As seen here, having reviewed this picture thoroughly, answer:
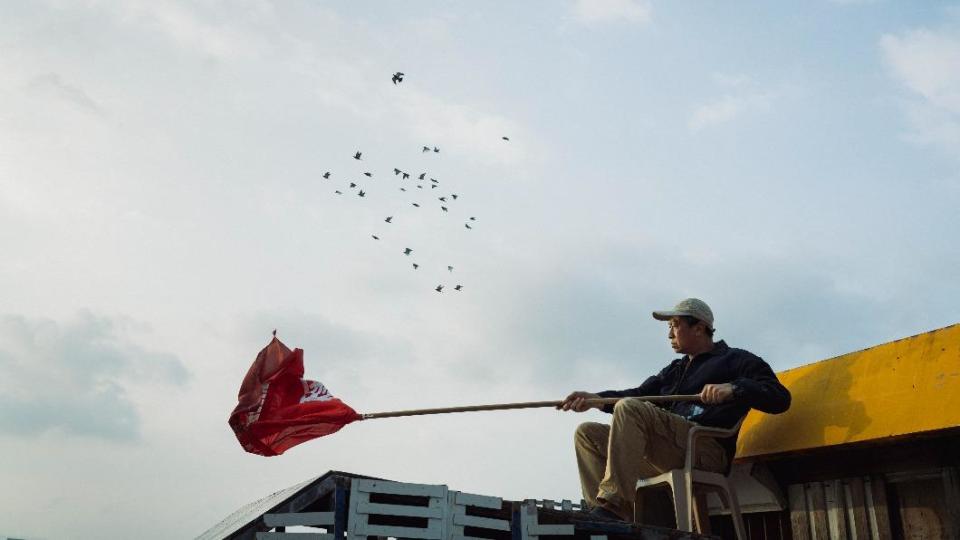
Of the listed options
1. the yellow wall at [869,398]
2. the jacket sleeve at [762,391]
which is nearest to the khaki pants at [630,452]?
the jacket sleeve at [762,391]

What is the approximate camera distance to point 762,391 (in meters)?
6.72

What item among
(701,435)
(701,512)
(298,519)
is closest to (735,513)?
(701,512)

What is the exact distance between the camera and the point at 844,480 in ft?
24.2

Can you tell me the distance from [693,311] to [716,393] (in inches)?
39.9

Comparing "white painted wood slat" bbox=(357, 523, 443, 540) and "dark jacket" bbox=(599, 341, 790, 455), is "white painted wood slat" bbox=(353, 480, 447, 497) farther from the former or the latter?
"dark jacket" bbox=(599, 341, 790, 455)

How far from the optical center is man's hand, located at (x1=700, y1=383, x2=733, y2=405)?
6.71 m

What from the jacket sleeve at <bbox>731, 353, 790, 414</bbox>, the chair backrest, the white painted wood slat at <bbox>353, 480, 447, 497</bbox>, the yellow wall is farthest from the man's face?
the white painted wood slat at <bbox>353, 480, 447, 497</bbox>

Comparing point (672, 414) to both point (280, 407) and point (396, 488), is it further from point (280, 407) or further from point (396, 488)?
point (280, 407)

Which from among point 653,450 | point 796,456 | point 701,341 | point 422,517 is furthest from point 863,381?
point 422,517

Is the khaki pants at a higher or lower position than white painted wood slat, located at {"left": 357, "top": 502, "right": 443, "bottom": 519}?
higher

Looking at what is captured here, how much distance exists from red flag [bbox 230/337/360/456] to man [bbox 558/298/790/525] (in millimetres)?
2022

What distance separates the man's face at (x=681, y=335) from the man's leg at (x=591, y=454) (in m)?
1.02

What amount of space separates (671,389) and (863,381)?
155cm

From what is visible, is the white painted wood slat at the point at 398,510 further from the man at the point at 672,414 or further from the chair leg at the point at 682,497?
the chair leg at the point at 682,497
